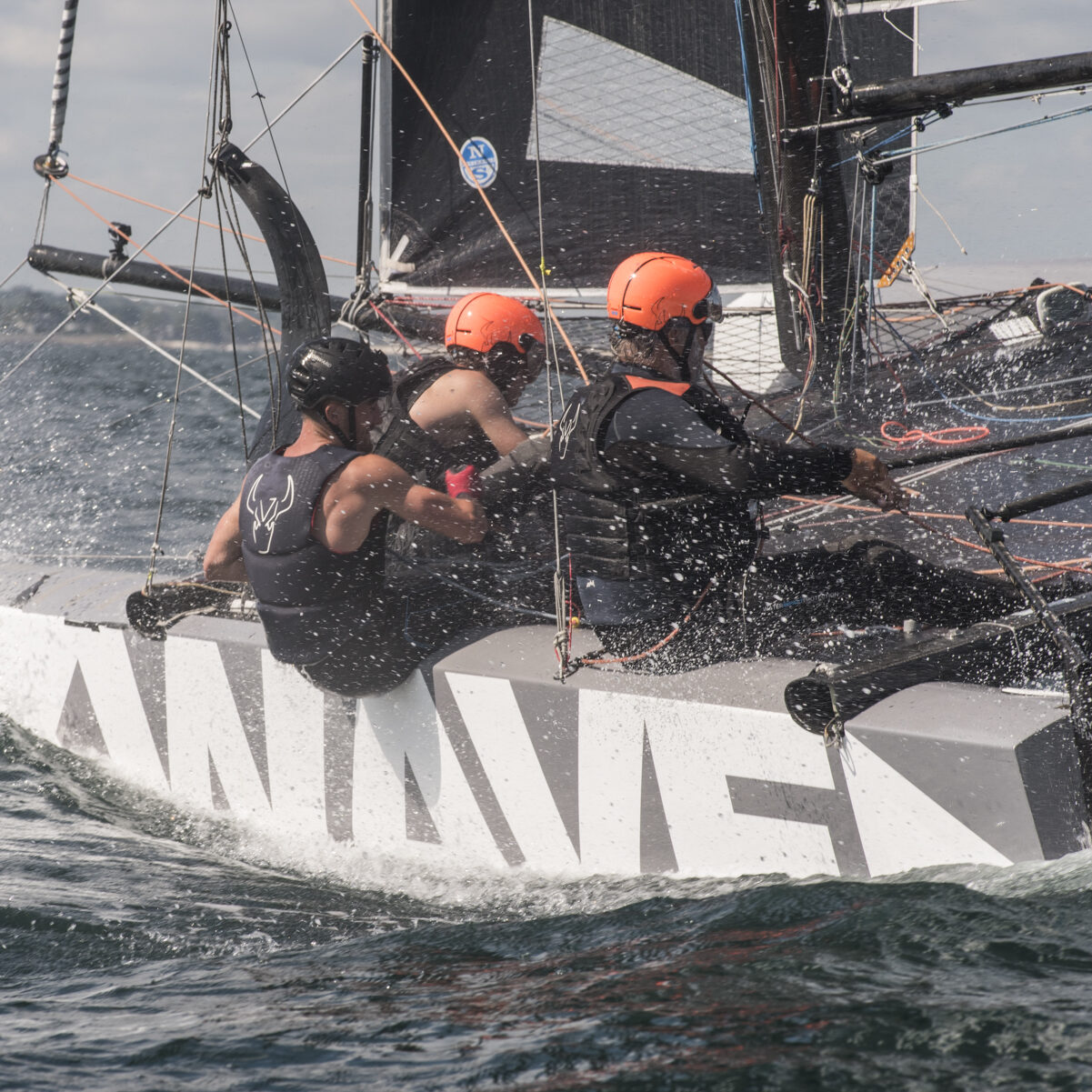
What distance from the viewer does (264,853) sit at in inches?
135

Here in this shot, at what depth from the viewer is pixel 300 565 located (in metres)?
3.04

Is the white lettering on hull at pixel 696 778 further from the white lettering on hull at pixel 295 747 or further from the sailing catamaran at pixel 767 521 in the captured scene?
the white lettering on hull at pixel 295 747

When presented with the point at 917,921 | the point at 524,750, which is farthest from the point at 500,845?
the point at 917,921

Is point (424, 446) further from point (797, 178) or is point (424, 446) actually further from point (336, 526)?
point (797, 178)

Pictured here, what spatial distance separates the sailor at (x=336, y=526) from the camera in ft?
9.66

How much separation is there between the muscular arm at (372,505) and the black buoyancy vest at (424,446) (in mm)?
523

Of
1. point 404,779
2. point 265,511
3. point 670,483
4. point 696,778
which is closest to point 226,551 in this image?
point 265,511

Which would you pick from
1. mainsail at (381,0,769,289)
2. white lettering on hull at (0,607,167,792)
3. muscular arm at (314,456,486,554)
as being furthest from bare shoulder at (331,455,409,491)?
mainsail at (381,0,769,289)

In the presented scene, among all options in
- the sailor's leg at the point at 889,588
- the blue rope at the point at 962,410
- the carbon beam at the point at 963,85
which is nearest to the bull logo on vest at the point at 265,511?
the sailor's leg at the point at 889,588

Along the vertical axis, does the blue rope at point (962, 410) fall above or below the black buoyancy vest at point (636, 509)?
above

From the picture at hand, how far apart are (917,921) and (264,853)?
1.84m

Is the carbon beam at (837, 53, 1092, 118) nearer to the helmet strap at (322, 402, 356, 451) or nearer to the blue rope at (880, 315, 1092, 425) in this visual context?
the blue rope at (880, 315, 1092, 425)

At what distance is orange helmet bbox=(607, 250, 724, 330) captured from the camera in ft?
9.40

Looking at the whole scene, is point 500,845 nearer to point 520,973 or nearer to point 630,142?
point 520,973
